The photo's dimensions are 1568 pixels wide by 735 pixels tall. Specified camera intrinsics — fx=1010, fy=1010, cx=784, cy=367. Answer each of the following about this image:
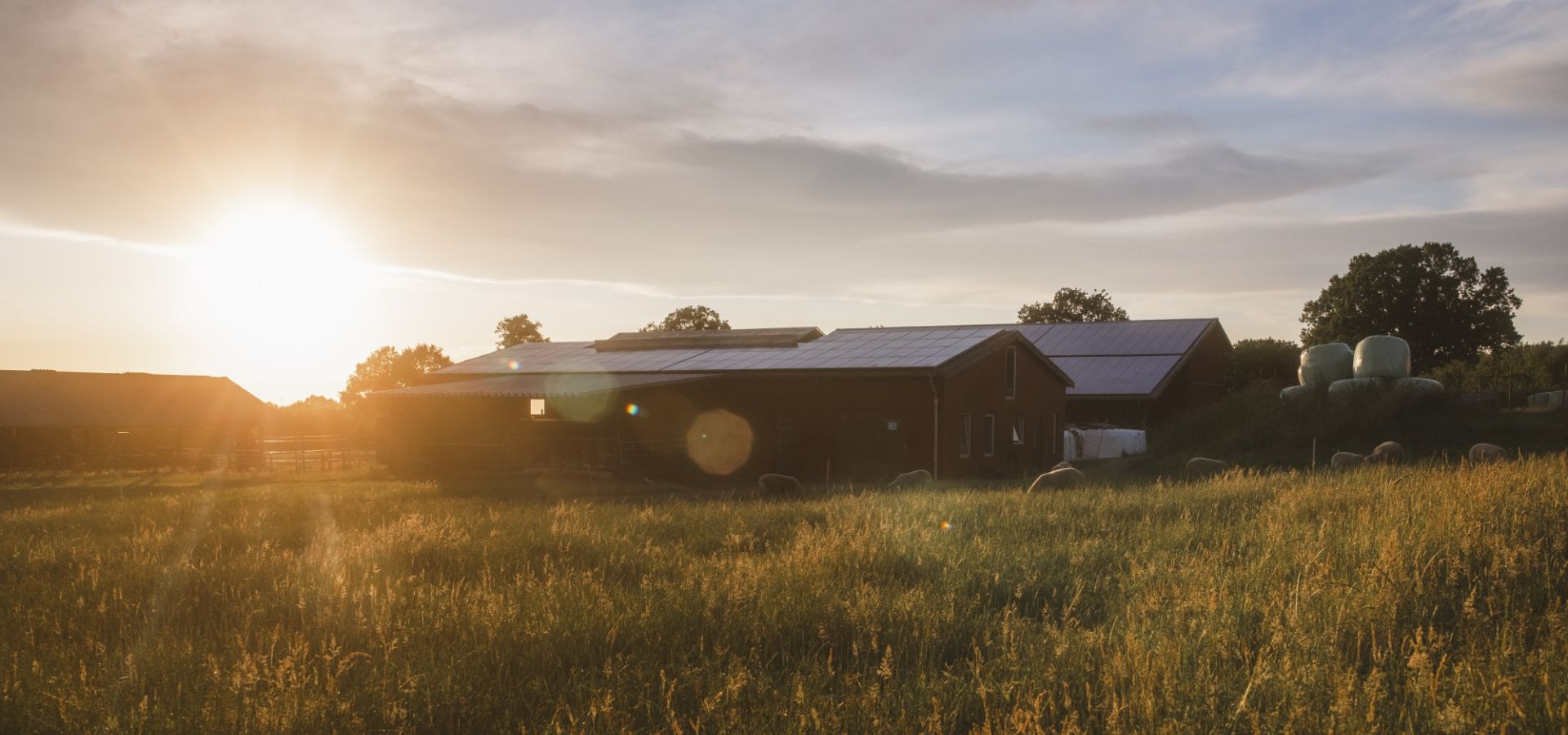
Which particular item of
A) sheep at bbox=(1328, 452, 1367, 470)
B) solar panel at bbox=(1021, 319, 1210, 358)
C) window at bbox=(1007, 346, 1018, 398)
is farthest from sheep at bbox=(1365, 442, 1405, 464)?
solar panel at bbox=(1021, 319, 1210, 358)

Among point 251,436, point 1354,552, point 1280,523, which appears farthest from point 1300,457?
point 251,436

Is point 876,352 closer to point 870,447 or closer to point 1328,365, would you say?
point 870,447

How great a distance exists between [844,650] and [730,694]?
1.65m

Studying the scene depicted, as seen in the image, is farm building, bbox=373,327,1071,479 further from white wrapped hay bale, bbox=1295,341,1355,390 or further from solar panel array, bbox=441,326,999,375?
white wrapped hay bale, bbox=1295,341,1355,390

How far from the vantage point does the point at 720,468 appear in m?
33.3

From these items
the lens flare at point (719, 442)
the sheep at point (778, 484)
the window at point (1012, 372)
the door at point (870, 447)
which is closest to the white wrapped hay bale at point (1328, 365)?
the window at point (1012, 372)

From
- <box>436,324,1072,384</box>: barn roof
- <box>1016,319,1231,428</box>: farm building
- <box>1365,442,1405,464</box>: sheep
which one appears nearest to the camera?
<box>1365,442,1405,464</box>: sheep

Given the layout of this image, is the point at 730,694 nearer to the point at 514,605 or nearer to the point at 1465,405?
the point at 514,605

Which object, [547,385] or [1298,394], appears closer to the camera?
[547,385]

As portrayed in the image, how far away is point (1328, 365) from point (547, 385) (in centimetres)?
2857

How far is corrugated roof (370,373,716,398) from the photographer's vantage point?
31688mm

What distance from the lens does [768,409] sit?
33688 millimetres

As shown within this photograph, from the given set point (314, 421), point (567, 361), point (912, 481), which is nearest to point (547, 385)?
point (567, 361)

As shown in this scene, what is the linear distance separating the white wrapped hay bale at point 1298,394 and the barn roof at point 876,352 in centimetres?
800
